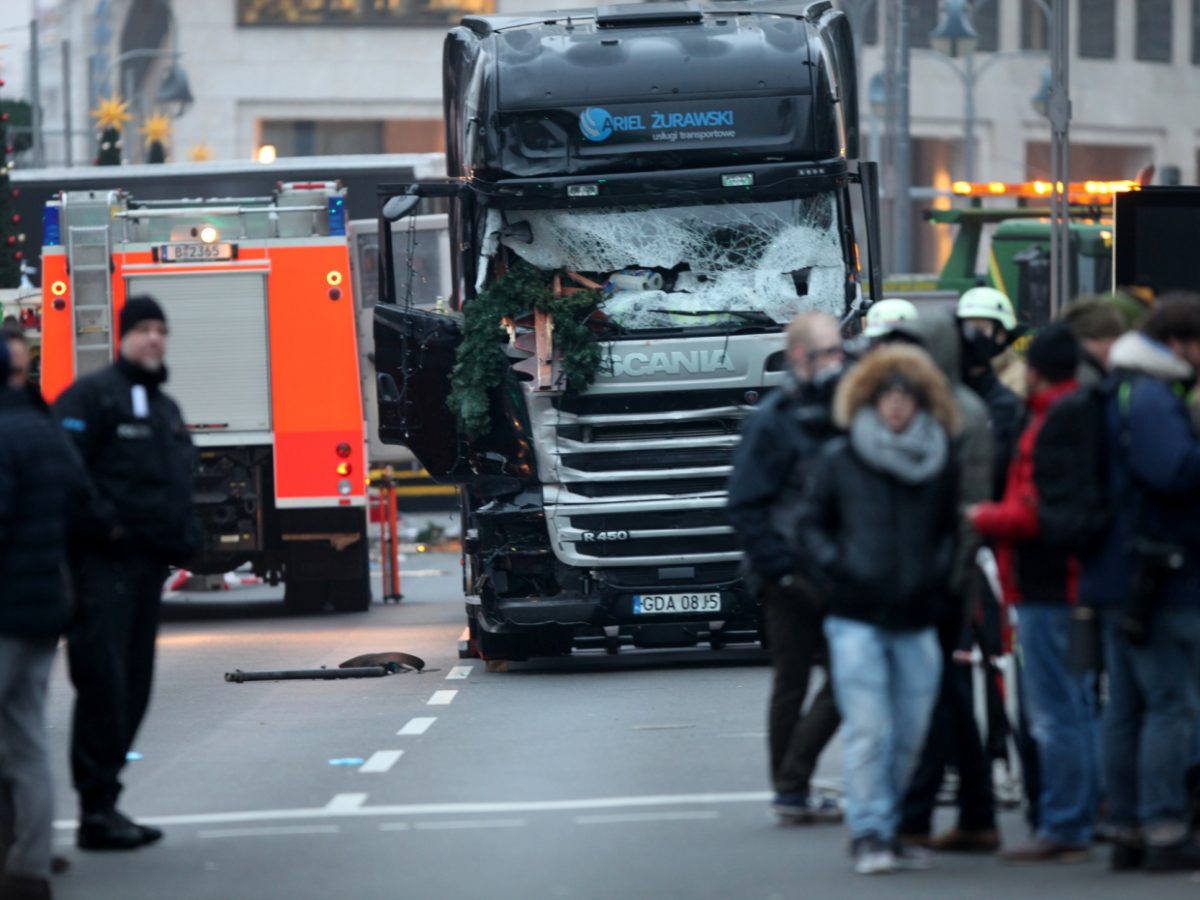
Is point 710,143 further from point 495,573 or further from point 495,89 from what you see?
point 495,573

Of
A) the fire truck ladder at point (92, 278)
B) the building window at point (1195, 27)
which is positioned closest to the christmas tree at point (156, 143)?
the fire truck ladder at point (92, 278)

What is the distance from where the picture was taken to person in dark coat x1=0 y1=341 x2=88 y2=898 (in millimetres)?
8125

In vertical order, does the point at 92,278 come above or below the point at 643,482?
above

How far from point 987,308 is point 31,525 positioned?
156 inches

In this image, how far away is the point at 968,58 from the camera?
6262 cm

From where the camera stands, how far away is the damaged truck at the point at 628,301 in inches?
611

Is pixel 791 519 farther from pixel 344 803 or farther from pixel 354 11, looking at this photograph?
pixel 354 11

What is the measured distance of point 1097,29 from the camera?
69500 mm

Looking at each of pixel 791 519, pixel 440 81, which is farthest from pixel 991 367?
pixel 440 81

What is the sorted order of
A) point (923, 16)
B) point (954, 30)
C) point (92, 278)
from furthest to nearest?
point (923, 16)
point (954, 30)
point (92, 278)

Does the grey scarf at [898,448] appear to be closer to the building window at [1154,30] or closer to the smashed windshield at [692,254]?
the smashed windshield at [692,254]

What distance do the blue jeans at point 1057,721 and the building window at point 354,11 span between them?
61.1 meters

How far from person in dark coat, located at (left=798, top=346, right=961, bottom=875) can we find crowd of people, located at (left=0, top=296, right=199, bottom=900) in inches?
97.4

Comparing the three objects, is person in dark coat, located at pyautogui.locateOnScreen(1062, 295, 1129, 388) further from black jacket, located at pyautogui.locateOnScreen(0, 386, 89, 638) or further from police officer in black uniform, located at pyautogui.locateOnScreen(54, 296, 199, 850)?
black jacket, located at pyautogui.locateOnScreen(0, 386, 89, 638)
